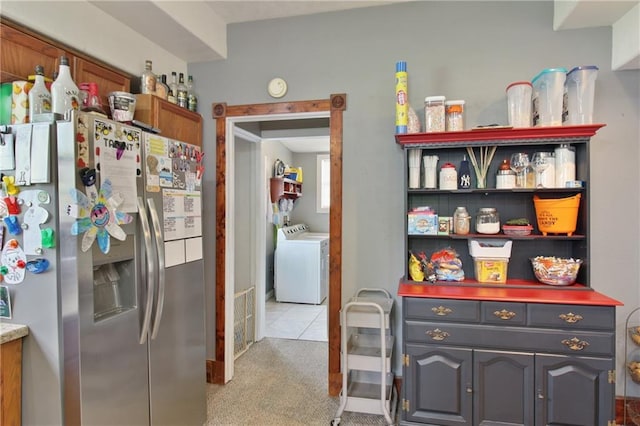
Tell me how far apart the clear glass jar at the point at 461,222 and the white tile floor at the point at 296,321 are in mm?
2043

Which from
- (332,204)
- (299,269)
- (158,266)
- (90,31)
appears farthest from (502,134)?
(299,269)

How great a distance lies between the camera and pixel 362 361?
2.47 m

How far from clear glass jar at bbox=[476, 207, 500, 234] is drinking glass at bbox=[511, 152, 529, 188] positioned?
23cm

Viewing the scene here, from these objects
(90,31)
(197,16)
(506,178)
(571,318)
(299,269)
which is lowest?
(299,269)

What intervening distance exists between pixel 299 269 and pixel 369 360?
297 cm

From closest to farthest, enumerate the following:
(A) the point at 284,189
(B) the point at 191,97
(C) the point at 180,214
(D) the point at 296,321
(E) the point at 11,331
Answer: (E) the point at 11,331
(C) the point at 180,214
(B) the point at 191,97
(D) the point at 296,321
(A) the point at 284,189

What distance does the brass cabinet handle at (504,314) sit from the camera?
2100 millimetres

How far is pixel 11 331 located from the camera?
5.05ft

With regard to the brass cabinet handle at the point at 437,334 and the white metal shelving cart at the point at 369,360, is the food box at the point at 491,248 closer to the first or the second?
the brass cabinet handle at the point at 437,334

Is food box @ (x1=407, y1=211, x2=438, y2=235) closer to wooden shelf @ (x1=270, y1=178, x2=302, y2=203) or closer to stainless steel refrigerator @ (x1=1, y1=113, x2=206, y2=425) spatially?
stainless steel refrigerator @ (x1=1, y1=113, x2=206, y2=425)

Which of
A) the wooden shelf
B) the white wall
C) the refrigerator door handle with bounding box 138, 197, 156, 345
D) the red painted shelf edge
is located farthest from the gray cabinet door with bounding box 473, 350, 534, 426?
the wooden shelf

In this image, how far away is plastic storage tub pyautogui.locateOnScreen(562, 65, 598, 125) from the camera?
2.23m

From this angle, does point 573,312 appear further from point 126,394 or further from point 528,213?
point 126,394

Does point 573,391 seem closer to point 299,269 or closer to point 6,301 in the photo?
point 6,301
